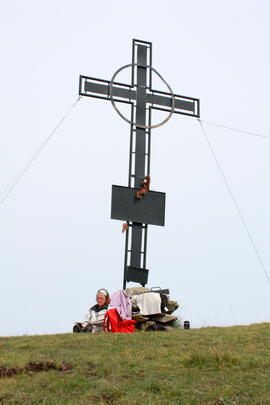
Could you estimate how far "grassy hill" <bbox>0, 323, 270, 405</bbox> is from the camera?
6559 millimetres

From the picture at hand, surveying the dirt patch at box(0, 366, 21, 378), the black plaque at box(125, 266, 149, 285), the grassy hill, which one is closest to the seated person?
the black plaque at box(125, 266, 149, 285)

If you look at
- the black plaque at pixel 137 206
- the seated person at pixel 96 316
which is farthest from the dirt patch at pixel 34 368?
the black plaque at pixel 137 206

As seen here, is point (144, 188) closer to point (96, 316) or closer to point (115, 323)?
point (96, 316)

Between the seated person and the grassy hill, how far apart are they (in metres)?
1.47

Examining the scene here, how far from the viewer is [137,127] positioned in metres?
14.8

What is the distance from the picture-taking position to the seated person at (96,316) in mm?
11695

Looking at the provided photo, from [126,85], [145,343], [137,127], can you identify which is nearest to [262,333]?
[145,343]

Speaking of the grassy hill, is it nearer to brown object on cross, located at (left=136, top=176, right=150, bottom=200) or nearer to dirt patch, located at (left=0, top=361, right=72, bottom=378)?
dirt patch, located at (left=0, top=361, right=72, bottom=378)

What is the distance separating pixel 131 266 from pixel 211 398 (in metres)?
7.33

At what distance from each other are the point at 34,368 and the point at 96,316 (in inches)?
169

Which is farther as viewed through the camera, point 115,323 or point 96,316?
point 96,316

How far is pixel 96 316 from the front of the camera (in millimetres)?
12086

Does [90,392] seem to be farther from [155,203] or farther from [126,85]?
[126,85]

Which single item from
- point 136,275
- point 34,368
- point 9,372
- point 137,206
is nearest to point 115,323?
point 136,275
